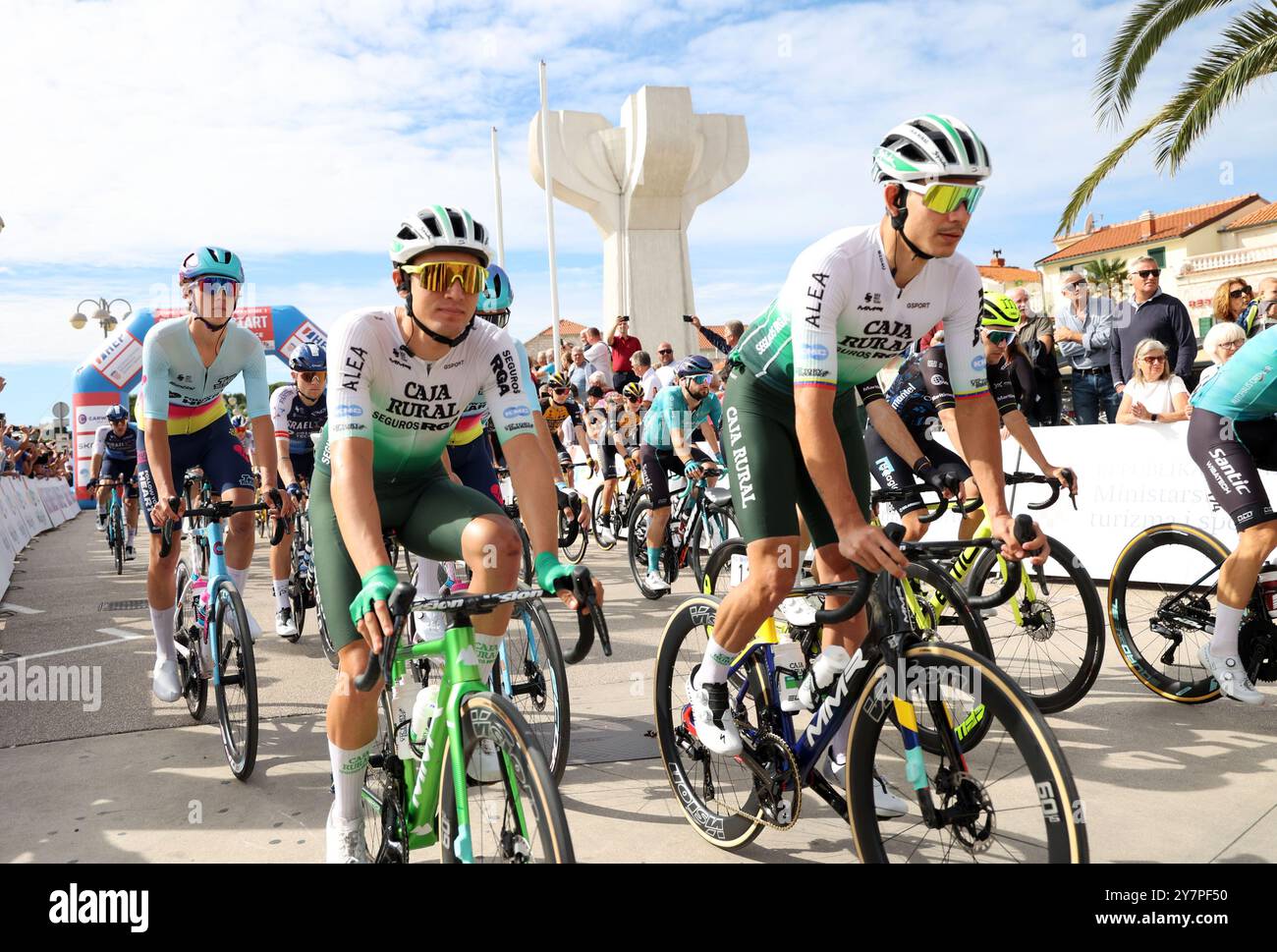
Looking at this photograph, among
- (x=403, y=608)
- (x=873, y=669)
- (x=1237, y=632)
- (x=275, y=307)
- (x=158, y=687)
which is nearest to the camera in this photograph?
(x=403, y=608)

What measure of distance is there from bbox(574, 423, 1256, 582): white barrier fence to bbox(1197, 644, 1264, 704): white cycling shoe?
295 cm

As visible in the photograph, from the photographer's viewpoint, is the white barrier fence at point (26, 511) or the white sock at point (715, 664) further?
the white barrier fence at point (26, 511)

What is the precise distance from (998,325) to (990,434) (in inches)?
130

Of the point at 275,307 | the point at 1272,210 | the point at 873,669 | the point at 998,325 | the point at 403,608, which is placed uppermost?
the point at 1272,210

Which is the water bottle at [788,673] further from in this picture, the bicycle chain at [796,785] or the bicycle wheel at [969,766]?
the bicycle wheel at [969,766]

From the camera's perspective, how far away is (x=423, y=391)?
11.0 ft

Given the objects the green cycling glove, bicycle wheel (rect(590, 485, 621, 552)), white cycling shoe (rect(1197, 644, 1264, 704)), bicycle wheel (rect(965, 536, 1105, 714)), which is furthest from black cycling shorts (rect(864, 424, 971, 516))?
bicycle wheel (rect(590, 485, 621, 552))

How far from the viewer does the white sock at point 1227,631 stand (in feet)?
15.4

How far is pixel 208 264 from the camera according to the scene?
527cm

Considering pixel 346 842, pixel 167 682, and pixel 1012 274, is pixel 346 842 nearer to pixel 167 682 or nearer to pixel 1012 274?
pixel 167 682

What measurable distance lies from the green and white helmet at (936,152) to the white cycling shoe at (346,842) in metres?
2.59

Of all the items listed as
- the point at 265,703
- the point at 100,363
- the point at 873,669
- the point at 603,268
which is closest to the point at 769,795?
the point at 873,669

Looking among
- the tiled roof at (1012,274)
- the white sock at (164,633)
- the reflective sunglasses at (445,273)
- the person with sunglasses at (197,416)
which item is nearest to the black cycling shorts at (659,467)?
the person with sunglasses at (197,416)
